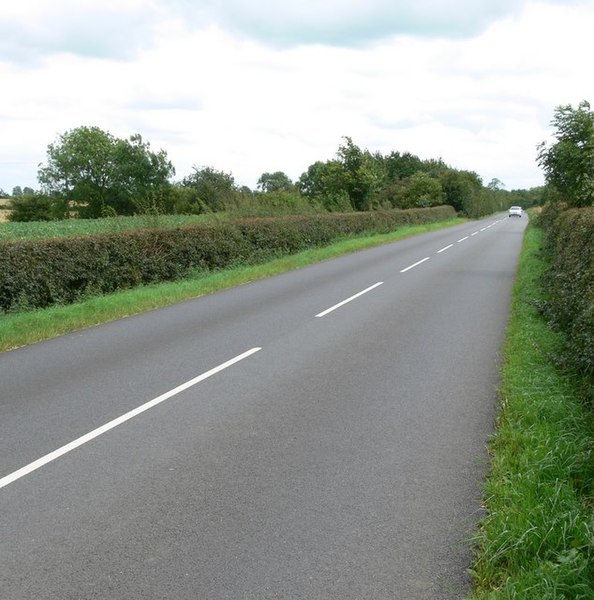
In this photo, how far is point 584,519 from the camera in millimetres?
3693

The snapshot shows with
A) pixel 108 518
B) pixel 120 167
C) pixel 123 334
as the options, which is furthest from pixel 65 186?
pixel 108 518

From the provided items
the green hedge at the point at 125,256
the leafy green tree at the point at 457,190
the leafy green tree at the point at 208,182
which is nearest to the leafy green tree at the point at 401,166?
the leafy green tree at the point at 457,190

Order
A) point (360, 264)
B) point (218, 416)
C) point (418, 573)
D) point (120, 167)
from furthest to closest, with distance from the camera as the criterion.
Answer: point (120, 167)
point (360, 264)
point (218, 416)
point (418, 573)

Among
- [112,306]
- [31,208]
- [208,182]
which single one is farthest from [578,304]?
[31,208]

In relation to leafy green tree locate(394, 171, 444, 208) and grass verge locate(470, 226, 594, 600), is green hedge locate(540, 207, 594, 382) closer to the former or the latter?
grass verge locate(470, 226, 594, 600)

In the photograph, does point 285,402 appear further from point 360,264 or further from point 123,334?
point 360,264

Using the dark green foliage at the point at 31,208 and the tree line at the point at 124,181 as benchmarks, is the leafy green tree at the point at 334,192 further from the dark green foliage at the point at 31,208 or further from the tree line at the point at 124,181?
the dark green foliage at the point at 31,208

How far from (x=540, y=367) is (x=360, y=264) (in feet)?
47.9

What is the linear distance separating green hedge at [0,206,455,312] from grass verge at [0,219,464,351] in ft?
1.85

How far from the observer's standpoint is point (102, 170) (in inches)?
3479

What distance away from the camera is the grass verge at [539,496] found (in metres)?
3.14

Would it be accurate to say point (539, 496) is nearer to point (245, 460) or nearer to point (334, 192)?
point (245, 460)

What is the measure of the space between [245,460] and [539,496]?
7.47ft

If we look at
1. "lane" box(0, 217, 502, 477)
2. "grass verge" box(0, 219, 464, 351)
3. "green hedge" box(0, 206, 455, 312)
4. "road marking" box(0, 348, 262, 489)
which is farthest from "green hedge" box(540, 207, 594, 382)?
"green hedge" box(0, 206, 455, 312)
